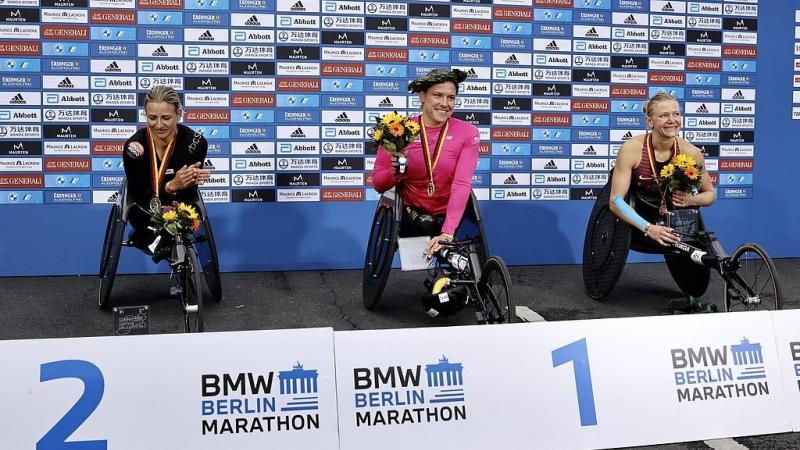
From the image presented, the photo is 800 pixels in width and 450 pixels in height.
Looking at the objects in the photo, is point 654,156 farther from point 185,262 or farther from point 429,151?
point 185,262

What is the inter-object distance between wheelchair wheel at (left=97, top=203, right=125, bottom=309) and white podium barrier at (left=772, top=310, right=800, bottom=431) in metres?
3.71

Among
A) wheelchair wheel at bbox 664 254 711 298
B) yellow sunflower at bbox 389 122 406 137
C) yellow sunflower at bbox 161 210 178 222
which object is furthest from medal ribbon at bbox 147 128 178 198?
wheelchair wheel at bbox 664 254 711 298

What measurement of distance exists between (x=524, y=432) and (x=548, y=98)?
5043 millimetres

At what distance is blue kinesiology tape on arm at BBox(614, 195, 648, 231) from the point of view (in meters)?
5.59

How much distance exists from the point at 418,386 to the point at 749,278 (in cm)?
306

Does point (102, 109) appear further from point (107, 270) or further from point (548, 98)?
point (548, 98)

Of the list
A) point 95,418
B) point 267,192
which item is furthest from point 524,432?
point 267,192

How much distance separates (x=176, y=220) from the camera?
4914 millimetres

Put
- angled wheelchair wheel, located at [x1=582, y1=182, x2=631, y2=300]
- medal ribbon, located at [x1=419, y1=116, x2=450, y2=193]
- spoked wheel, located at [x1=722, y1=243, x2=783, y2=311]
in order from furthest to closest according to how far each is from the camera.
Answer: angled wheelchair wheel, located at [x1=582, y1=182, x2=631, y2=300] < medal ribbon, located at [x1=419, y1=116, x2=450, y2=193] < spoked wheel, located at [x1=722, y1=243, x2=783, y2=311]

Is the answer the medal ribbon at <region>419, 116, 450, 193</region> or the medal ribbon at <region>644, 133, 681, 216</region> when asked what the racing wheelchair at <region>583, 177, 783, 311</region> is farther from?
the medal ribbon at <region>419, 116, 450, 193</region>

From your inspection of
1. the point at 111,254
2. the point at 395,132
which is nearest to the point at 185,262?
the point at 111,254

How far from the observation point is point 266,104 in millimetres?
7266

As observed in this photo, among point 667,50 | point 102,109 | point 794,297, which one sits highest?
point 667,50

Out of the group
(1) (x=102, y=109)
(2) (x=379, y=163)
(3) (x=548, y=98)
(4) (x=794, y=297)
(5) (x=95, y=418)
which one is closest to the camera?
(5) (x=95, y=418)
